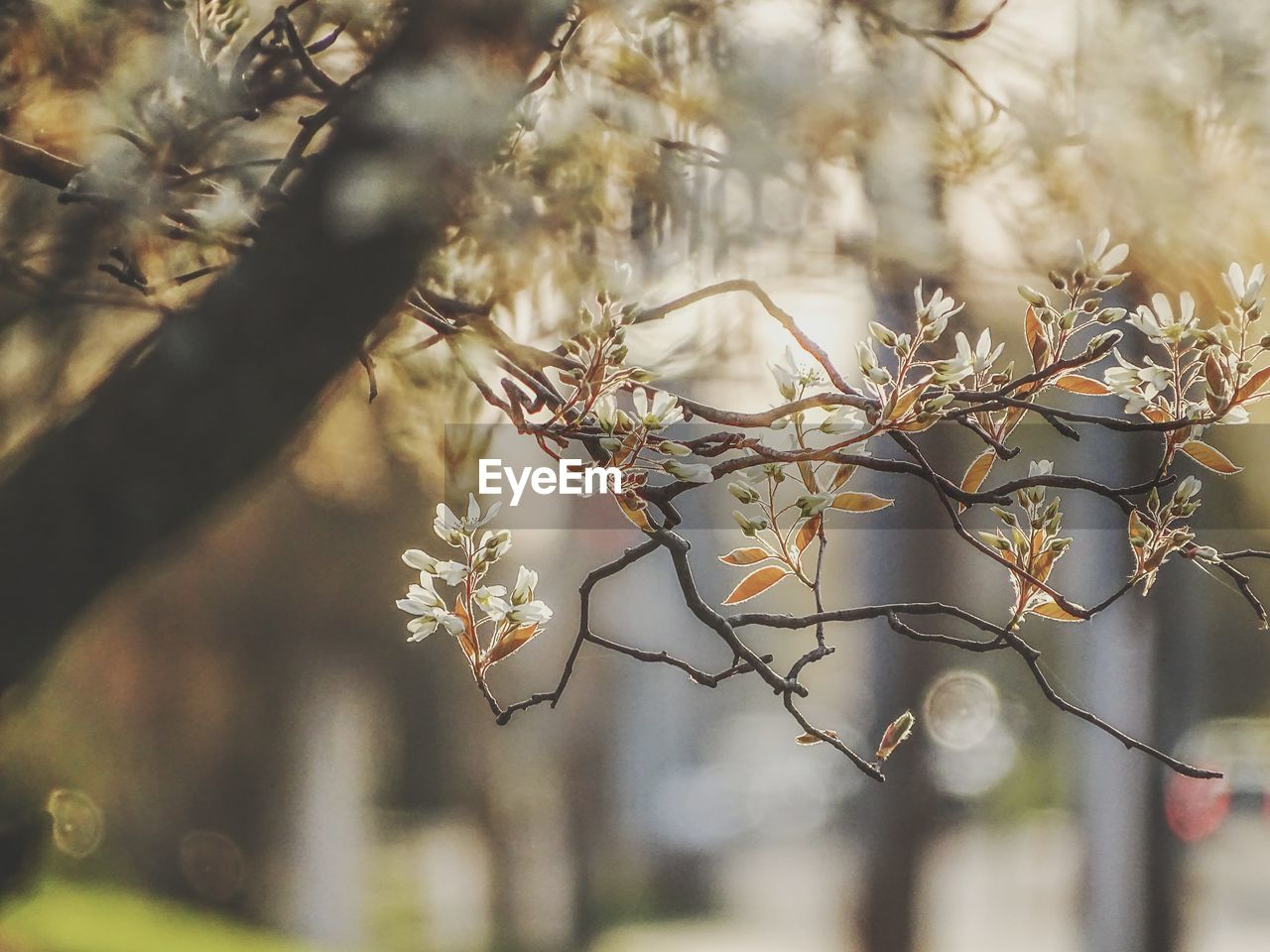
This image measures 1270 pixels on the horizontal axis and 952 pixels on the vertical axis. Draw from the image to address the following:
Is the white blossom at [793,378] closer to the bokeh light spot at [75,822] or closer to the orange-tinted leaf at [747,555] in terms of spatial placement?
the orange-tinted leaf at [747,555]

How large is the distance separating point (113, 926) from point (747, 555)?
0.89m

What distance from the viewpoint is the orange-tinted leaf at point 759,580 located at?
28.2 inches

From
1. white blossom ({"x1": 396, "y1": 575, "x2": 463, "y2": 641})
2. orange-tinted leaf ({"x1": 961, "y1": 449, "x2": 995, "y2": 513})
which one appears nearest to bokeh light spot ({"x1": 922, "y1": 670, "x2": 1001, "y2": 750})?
orange-tinted leaf ({"x1": 961, "y1": 449, "x2": 995, "y2": 513})

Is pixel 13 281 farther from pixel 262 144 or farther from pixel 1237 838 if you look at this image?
pixel 1237 838

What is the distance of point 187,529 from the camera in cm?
87

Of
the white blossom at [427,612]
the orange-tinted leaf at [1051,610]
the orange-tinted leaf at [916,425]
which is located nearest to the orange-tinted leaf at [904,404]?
the orange-tinted leaf at [916,425]

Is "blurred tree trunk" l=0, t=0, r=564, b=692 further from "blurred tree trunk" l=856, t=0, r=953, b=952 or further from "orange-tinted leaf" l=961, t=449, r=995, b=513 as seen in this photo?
"orange-tinted leaf" l=961, t=449, r=995, b=513

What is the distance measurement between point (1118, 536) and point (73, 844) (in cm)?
120

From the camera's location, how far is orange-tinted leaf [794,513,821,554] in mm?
687

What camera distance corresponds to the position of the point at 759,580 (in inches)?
28.4

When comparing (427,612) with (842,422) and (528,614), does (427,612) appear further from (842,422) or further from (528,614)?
(842,422)

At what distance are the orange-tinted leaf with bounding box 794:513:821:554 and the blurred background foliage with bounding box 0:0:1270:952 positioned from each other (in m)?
0.19

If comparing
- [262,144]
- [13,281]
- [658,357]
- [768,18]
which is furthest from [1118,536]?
[13,281]

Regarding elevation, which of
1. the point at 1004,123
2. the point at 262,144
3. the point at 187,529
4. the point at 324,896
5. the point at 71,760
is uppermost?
the point at 1004,123
